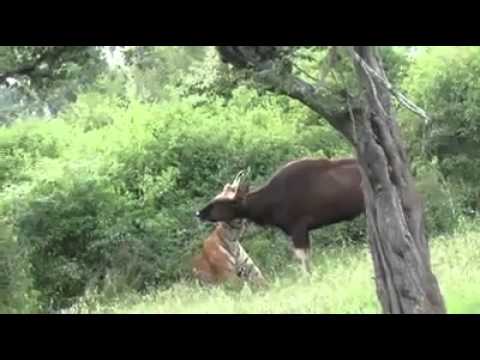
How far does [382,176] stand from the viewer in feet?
19.3

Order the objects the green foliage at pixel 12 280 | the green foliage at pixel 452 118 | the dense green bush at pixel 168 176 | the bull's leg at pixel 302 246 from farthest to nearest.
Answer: the green foliage at pixel 452 118, the dense green bush at pixel 168 176, the bull's leg at pixel 302 246, the green foliage at pixel 12 280

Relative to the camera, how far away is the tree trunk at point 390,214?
5.73 metres

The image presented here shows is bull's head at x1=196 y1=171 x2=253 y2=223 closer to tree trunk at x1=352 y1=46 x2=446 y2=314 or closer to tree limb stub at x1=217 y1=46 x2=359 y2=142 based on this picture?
tree limb stub at x1=217 y1=46 x2=359 y2=142

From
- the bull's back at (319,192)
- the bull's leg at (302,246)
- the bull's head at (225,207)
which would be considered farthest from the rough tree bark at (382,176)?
the bull's back at (319,192)

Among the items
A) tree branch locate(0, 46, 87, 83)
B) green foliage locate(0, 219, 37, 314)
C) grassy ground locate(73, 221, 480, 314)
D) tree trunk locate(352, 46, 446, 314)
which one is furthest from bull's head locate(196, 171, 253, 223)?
tree trunk locate(352, 46, 446, 314)

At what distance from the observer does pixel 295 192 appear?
13836mm

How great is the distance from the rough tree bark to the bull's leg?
633 centimetres

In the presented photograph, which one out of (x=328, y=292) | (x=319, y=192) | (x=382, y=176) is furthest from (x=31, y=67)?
(x=382, y=176)

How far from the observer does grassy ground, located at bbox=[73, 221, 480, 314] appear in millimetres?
7730

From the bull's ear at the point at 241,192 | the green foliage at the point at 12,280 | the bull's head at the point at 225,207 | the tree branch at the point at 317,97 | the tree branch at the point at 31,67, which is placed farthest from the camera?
the bull's ear at the point at 241,192

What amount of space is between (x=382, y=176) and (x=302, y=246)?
7456 millimetres

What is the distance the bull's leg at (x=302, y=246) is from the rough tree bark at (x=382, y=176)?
633 cm

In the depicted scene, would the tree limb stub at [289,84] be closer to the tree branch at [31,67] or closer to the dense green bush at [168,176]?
the tree branch at [31,67]
